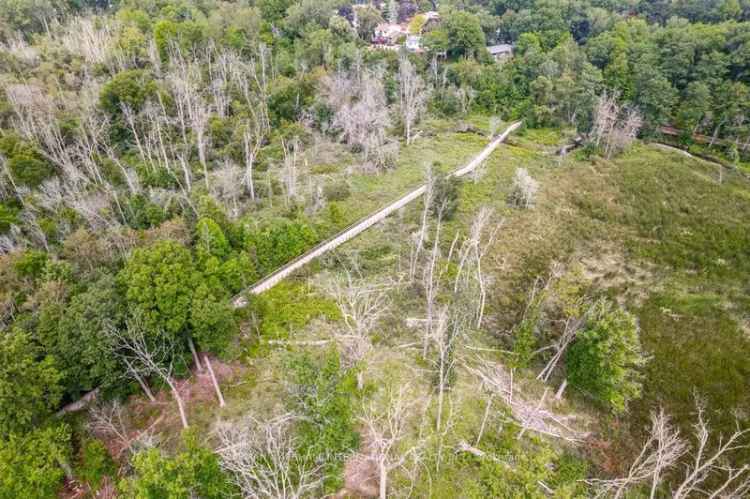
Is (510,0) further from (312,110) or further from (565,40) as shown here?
(312,110)

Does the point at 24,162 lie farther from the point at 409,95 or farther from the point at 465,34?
the point at 465,34

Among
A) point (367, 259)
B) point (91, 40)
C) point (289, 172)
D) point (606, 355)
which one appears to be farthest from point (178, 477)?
point (91, 40)

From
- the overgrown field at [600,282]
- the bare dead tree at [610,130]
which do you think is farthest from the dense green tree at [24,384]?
the bare dead tree at [610,130]

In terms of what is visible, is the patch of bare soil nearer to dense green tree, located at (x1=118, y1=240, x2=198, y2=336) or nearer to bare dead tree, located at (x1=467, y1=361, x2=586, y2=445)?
bare dead tree, located at (x1=467, y1=361, x2=586, y2=445)

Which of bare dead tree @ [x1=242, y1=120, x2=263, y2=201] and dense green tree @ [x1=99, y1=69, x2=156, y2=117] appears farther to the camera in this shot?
dense green tree @ [x1=99, y1=69, x2=156, y2=117]

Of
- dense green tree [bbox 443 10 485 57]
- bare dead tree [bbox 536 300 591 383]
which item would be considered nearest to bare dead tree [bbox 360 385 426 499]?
bare dead tree [bbox 536 300 591 383]

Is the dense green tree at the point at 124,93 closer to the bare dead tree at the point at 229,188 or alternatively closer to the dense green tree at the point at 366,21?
the bare dead tree at the point at 229,188
